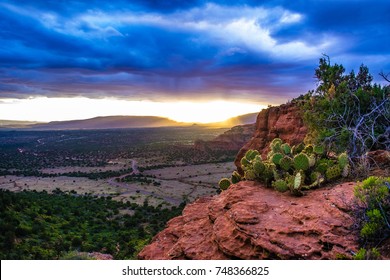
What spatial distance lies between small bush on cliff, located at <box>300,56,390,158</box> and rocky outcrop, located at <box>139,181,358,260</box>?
328 centimetres

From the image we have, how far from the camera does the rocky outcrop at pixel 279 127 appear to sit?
60.5 ft

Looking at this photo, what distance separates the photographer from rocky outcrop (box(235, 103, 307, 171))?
18.4m

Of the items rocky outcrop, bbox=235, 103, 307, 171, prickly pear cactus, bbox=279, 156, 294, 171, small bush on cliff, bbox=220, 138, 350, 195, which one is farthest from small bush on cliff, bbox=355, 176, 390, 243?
rocky outcrop, bbox=235, 103, 307, 171

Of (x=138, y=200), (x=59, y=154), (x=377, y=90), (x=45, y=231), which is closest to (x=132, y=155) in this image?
(x=59, y=154)

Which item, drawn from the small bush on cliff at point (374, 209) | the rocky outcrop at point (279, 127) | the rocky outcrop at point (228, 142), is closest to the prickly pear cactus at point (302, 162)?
the small bush on cliff at point (374, 209)

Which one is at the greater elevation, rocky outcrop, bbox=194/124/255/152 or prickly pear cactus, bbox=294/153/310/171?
prickly pear cactus, bbox=294/153/310/171

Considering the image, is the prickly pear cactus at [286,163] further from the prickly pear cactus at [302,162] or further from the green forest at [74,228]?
the green forest at [74,228]

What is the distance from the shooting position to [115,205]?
3366 cm

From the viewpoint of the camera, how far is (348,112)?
11617 mm

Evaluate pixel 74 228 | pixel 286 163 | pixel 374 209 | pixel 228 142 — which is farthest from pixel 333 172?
pixel 228 142

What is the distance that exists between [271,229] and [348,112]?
745cm

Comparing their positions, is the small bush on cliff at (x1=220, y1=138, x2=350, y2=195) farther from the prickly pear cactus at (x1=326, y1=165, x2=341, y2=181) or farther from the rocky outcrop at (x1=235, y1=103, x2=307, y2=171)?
the rocky outcrop at (x1=235, y1=103, x2=307, y2=171)

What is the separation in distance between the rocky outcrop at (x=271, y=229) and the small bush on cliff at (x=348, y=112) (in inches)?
129
